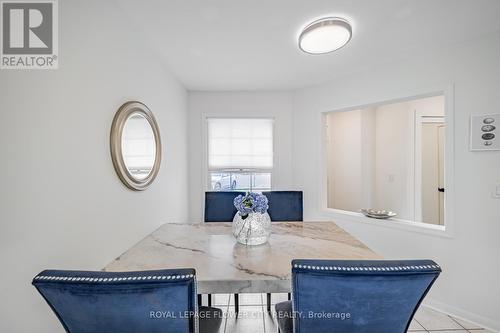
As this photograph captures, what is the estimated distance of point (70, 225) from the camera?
105 cm

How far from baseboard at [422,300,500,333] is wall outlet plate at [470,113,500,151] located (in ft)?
4.75

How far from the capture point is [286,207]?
223 cm

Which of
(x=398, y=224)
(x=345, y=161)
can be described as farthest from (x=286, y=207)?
(x=345, y=161)

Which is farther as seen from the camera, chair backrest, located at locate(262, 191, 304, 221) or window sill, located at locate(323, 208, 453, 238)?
chair backrest, located at locate(262, 191, 304, 221)

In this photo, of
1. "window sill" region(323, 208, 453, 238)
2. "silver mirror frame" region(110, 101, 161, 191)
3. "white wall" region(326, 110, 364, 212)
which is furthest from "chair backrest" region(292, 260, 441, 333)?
"white wall" region(326, 110, 364, 212)

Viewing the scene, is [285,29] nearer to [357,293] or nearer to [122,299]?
[357,293]

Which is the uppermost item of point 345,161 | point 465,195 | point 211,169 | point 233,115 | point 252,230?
point 233,115

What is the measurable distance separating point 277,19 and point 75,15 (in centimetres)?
123

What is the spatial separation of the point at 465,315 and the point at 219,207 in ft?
7.91

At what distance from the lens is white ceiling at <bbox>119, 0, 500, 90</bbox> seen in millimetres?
1469

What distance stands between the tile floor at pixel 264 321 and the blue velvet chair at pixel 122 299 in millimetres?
1452

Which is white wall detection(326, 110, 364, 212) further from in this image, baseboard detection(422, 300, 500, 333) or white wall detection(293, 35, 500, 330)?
baseboard detection(422, 300, 500, 333)

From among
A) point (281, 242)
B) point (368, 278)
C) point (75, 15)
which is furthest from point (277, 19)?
Answer: point (368, 278)

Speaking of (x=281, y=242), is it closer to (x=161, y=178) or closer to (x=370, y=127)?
(x=161, y=178)
